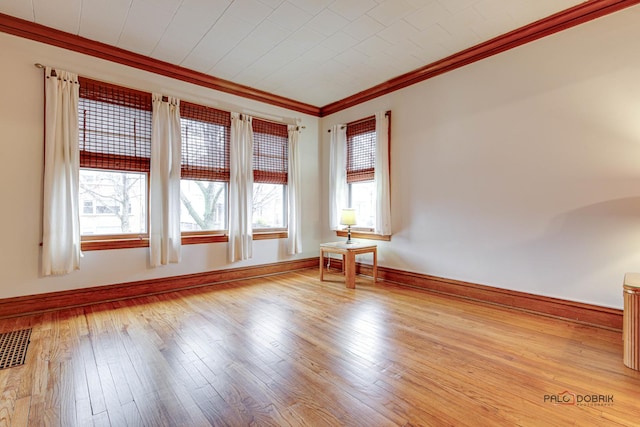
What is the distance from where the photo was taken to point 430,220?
13.4ft

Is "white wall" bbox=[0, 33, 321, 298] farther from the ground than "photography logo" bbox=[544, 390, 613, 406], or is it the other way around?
"white wall" bbox=[0, 33, 321, 298]

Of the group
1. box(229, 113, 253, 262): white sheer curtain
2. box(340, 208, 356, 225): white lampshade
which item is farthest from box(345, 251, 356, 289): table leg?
box(229, 113, 253, 262): white sheer curtain

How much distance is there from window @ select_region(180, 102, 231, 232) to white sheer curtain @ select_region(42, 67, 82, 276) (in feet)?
3.89

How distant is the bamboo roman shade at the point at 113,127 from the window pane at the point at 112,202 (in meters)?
0.17

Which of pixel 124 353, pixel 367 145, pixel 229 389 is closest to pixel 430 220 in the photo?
pixel 367 145

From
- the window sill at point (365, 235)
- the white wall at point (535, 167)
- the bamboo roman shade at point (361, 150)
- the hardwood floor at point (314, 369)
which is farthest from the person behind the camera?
the bamboo roman shade at point (361, 150)

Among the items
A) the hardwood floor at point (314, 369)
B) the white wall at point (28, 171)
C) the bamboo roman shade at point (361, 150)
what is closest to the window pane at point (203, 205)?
the white wall at point (28, 171)

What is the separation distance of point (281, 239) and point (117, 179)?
2.56 metres

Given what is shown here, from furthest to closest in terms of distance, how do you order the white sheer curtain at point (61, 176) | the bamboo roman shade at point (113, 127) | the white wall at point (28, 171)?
the bamboo roman shade at point (113, 127)
the white sheer curtain at point (61, 176)
the white wall at point (28, 171)

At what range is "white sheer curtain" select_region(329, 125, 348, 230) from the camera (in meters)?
5.23

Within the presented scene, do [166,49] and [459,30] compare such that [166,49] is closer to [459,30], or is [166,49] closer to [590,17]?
[459,30]

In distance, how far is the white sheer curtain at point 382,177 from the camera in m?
4.50

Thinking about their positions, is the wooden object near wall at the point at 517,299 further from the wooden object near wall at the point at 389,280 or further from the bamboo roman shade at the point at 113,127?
the bamboo roman shade at the point at 113,127

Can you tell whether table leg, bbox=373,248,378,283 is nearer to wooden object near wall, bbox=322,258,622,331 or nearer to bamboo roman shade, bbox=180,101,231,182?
wooden object near wall, bbox=322,258,622,331
